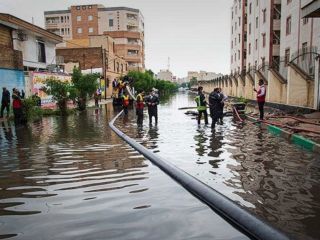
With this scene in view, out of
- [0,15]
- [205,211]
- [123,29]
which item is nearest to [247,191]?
[205,211]

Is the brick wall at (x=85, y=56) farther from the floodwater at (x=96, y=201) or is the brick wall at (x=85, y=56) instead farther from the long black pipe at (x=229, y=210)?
the long black pipe at (x=229, y=210)

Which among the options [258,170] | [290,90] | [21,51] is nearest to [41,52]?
[21,51]

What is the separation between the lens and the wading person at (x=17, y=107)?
1625cm

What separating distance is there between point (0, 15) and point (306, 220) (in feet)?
80.8

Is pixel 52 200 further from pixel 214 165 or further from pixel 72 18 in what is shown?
pixel 72 18

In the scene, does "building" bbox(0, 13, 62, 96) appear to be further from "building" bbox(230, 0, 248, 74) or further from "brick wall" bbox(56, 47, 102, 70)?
"building" bbox(230, 0, 248, 74)

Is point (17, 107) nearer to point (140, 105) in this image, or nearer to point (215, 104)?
point (140, 105)

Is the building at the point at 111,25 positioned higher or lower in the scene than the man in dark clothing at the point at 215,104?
higher

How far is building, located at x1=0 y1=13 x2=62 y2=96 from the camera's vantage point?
2191 centimetres

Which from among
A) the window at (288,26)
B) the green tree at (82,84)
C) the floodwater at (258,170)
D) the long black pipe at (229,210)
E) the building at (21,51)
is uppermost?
the window at (288,26)

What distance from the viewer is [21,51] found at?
79.0 feet

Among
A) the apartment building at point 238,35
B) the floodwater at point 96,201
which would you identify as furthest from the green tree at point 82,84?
the apartment building at point 238,35

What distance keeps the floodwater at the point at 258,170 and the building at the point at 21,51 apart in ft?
44.9

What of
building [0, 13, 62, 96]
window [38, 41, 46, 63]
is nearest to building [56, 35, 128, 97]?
building [0, 13, 62, 96]
